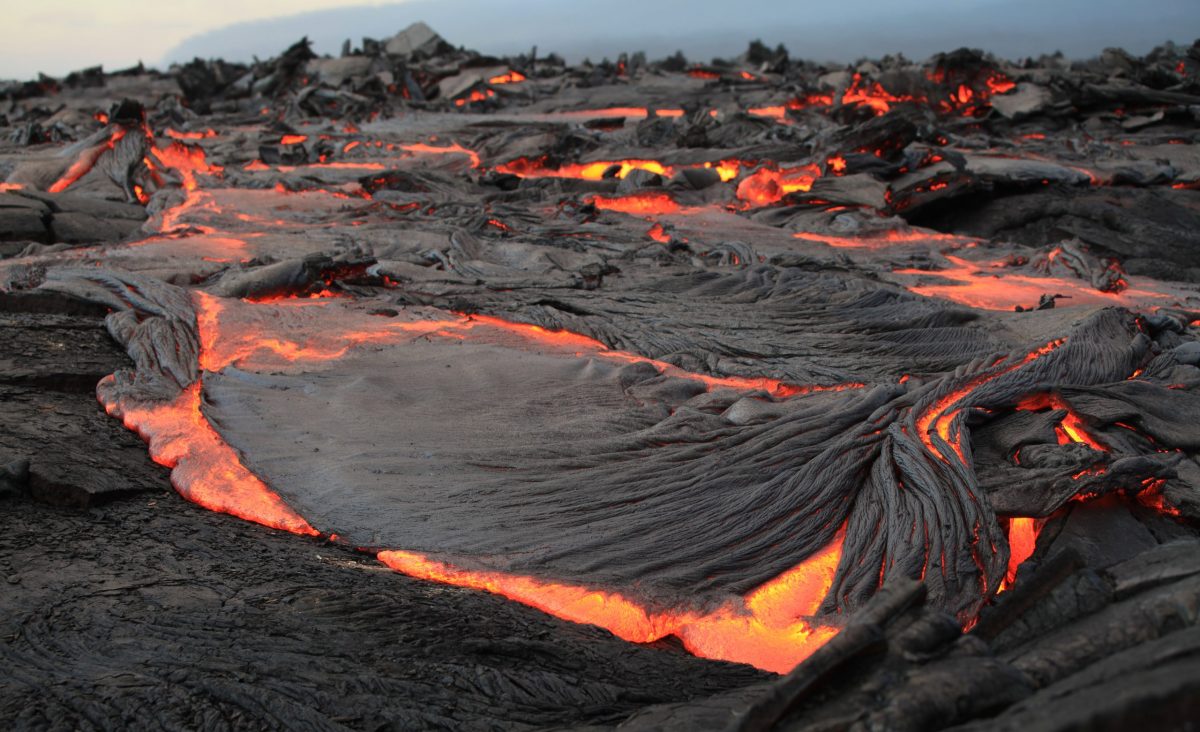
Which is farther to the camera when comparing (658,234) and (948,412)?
(658,234)

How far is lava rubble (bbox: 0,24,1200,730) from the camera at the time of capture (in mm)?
1770

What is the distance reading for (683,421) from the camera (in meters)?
3.86

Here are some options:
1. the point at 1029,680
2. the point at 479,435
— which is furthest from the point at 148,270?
the point at 1029,680

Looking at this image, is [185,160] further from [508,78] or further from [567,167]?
[508,78]

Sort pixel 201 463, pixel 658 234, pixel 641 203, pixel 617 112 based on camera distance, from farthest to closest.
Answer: pixel 617 112
pixel 641 203
pixel 658 234
pixel 201 463

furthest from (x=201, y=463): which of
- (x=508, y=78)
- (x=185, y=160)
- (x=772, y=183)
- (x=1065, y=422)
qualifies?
(x=508, y=78)

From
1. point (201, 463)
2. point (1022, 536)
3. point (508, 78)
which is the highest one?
point (508, 78)

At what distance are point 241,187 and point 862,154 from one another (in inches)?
294

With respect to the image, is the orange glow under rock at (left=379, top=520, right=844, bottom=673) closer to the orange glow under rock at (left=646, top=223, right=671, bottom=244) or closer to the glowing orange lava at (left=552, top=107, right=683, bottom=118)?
the orange glow under rock at (left=646, top=223, right=671, bottom=244)

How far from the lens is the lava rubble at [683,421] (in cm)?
177

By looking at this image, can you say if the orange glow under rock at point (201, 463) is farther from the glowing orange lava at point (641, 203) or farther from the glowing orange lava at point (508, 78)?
the glowing orange lava at point (508, 78)

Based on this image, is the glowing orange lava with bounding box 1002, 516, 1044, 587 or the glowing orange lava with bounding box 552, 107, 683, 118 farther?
the glowing orange lava with bounding box 552, 107, 683, 118

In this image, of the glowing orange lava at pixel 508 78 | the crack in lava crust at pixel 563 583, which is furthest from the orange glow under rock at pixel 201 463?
the glowing orange lava at pixel 508 78

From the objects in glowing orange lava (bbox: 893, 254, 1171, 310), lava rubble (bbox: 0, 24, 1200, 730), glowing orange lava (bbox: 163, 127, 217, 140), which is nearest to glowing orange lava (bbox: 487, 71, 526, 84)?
glowing orange lava (bbox: 163, 127, 217, 140)
